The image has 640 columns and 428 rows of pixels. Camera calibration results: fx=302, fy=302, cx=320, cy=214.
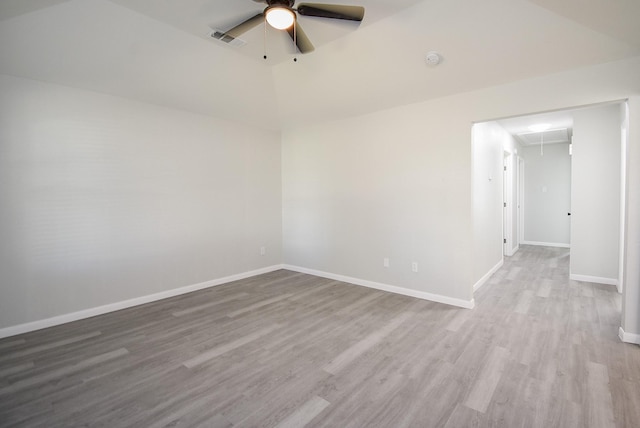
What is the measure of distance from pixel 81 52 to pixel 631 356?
215 inches

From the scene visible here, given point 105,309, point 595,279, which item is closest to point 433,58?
point 595,279

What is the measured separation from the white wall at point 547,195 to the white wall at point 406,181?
479 centimetres

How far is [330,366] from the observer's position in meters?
2.34

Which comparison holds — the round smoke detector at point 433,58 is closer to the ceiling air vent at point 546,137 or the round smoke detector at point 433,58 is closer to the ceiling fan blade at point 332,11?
the ceiling fan blade at point 332,11

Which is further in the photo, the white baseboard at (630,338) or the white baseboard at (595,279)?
the white baseboard at (595,279)

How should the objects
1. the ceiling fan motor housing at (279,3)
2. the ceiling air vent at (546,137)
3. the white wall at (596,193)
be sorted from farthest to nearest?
the ceiling air vent at (546,137), the white wall at (596,193), the ceiling fan motor housing at (279,3)

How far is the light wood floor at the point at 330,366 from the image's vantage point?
72.0 inches

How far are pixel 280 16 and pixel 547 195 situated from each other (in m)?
8.00

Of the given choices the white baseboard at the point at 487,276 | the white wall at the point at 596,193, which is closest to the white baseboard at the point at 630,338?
the white baseboard at the point at 487,276

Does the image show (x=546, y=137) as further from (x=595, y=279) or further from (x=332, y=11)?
(x=332, y=11)

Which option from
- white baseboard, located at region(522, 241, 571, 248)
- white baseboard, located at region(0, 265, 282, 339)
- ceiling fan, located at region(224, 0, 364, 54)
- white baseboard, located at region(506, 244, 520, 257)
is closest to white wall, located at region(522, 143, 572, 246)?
white baseboard, located at region(522, 241, 571, 248)

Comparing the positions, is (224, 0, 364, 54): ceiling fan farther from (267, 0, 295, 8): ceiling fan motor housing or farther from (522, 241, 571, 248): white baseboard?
(522, 241, 571, 248): white baseboard

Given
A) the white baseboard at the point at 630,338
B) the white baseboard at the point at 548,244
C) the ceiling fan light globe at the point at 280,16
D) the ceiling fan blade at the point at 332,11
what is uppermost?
the ceiling fan blade at the point at 332,11

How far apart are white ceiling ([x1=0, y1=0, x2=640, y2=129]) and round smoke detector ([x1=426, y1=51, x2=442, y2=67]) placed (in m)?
0.06
